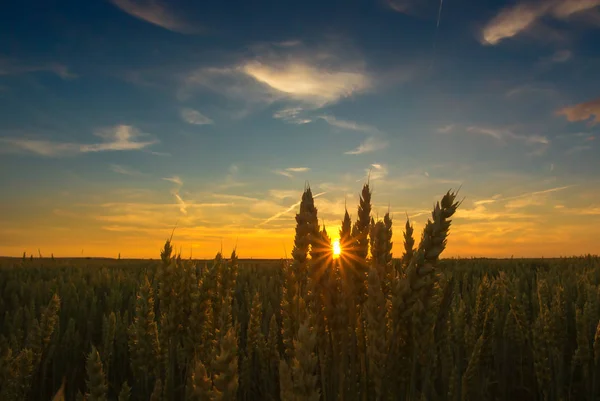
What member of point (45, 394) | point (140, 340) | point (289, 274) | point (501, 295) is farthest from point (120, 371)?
point (501, 295)

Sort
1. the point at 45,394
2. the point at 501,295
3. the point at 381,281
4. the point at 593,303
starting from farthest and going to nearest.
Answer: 1. the point at 501,295
2. the point at 593,303
3. the point at 45,394
4. the point at 381,281

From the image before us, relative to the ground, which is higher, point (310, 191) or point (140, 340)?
point (310, 191)

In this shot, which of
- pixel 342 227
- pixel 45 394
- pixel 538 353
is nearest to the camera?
pixel 342 227

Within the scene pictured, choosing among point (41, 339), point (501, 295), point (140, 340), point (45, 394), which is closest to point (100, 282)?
point (45, 394)

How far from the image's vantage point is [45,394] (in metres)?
5.20

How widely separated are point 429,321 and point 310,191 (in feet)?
3.31

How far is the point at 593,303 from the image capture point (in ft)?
19.0

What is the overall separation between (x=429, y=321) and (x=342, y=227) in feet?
2.48

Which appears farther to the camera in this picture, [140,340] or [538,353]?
[538,353]

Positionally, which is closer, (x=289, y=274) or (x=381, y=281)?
(x=381, y=281)

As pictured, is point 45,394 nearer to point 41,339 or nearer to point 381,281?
point 41,339

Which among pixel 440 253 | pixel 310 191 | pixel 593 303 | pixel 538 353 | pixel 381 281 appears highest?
pixel 310 191

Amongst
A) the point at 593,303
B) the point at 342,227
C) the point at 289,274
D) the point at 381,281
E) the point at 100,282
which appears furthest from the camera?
Result: the point at 100,282

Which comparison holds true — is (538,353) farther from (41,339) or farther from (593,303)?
(41,339)
